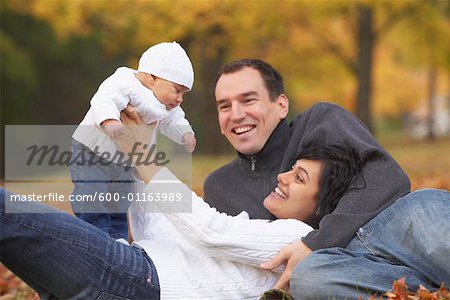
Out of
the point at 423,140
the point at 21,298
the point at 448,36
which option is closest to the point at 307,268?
the point at 21,298

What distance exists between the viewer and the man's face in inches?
165

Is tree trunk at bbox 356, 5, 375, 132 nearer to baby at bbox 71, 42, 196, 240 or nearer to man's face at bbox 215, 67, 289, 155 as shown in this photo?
man's face at bbox 215, 67, 289, 155

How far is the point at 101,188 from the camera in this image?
3.99 meters

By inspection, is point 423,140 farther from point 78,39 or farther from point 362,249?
point 362,249

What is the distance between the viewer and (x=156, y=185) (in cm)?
336

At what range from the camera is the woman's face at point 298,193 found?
3.55 meters

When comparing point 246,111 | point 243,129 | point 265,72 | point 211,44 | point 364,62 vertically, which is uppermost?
point 211,44

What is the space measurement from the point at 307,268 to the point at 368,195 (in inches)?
21.6

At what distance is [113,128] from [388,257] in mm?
1453

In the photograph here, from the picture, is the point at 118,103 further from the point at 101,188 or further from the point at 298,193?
the point at 298,193

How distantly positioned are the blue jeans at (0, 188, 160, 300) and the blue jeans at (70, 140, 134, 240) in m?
0.73

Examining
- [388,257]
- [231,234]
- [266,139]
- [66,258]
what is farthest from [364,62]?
[66,258]

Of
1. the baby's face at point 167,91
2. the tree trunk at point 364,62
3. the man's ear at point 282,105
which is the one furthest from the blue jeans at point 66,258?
the tree trunk at point 364,62

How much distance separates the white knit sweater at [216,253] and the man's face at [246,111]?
884mm
